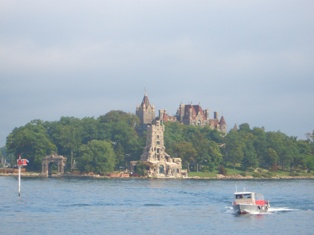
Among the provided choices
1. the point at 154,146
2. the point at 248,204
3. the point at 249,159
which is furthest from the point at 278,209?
the point at 249,159

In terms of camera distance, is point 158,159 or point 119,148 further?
point 119,148

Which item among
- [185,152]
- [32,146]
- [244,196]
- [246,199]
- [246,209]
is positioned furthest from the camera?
[185,152]

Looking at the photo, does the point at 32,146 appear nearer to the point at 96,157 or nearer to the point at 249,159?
the point at 96,157

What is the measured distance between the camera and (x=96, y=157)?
162 m

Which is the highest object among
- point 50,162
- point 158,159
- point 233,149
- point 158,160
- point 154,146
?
point 233,149

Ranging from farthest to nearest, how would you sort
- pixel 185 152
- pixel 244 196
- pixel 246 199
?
pixel 185 152 → pixel 244 196 → pixel 246 199

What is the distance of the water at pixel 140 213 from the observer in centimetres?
6744

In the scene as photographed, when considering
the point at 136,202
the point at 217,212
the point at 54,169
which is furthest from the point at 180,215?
the point at 54,169

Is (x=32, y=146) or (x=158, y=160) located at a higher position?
(x=32, y=146)

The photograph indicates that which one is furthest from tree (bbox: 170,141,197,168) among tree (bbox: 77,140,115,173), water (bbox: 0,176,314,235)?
water (bbox: 0,176,314,235)

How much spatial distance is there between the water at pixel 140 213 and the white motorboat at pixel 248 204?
100cm

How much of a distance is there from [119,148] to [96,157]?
15.4m

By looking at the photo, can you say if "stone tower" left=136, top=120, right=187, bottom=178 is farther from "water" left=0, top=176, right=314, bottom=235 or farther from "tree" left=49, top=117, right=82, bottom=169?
"water" left=0, top=176, right=314, bottom=235

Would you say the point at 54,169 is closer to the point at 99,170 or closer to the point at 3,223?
the point at 99,170
